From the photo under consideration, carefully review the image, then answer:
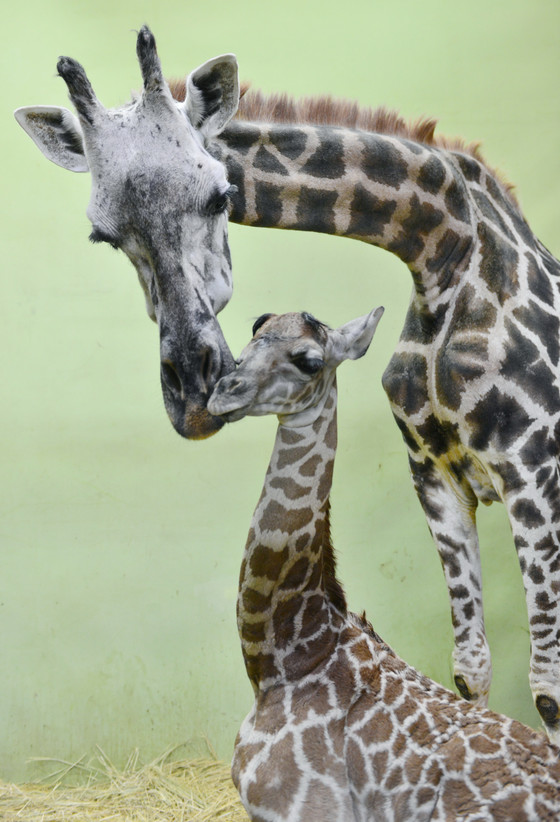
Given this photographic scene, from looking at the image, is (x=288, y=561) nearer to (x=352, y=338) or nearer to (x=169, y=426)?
(x=352, y=338)

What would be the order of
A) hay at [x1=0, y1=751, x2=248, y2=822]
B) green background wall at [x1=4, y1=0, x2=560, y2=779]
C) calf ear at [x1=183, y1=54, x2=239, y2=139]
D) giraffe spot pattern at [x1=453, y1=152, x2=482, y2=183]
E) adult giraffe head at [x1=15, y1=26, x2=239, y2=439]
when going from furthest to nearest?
1. green background wall at [x1=4, y1=0, x2=560, y2=779]
2. hay at [x1=0, y1=751, x2=248, y2=822]
3. giraffe spot pattern at [x1=453, y1=152, x2=482, y2=183]
4. calf ear at [x1=183, y1=54, x2=239, y2=139]
5. adult giraffe head at [x1=15, y1=26, x2=239, y2=439]

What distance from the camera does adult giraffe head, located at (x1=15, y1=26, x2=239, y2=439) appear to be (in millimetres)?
1858

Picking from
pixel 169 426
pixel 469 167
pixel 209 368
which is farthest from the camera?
pixel 169 426

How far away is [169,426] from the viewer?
347cm

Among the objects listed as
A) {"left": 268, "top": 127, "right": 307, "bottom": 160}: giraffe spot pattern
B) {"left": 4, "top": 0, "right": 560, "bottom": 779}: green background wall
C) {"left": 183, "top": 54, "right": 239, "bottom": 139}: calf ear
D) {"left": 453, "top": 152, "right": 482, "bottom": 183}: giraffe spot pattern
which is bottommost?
Answer: {"left": 4, "top": 0, "right": 560, "bottom": 779}: green background wall

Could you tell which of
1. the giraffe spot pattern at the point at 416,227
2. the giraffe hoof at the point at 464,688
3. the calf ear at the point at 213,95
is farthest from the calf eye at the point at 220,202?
the giraffe hoof at the point at 464,688

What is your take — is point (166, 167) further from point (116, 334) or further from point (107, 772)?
point (107, 772)

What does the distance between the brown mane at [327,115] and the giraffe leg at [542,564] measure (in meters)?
0.94

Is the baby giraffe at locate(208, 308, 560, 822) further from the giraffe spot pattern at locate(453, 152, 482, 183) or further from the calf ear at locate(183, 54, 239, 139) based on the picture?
the giraffe spot pattern at locate(453, 152, 482, 183)

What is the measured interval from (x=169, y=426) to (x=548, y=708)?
173 cm

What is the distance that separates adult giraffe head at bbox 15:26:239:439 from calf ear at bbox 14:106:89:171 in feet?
0.67

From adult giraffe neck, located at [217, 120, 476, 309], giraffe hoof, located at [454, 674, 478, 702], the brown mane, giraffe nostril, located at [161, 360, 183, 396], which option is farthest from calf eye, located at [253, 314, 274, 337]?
giraffe hoof, located at [454, 674, 478, 702]

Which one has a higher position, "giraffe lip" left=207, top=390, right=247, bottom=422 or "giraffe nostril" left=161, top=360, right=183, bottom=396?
"giraffe lip" left=207, top=390, right=247, bottom=422

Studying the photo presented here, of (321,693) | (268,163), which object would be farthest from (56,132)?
(321,693)
